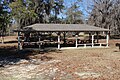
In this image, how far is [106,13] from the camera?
51.8m

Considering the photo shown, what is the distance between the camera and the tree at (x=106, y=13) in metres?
51.7

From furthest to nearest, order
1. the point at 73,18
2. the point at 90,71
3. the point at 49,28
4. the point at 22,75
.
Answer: the point at 73,18 → the point at 49,28 → the point at 90,71 → the point at 22,75

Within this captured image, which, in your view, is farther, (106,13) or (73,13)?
(73,13)

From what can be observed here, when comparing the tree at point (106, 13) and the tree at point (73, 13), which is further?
the tree at point (73, 13)

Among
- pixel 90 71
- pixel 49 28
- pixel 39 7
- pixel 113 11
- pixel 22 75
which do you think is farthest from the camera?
pixel 113 11

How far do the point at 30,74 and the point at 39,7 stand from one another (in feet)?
118

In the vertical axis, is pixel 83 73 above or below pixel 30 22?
below

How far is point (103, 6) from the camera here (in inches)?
2035

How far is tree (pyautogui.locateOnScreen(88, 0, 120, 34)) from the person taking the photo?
51688 mm

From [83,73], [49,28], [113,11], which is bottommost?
[83,73]

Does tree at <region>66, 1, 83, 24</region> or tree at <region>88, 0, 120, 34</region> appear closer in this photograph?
tree at <region>88, 0, 120, 34</region>

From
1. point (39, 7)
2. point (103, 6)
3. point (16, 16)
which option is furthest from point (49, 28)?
point (103, 6)

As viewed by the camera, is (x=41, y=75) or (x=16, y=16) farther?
(x=16, y=16)

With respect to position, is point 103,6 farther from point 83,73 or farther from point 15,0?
point 83,73
